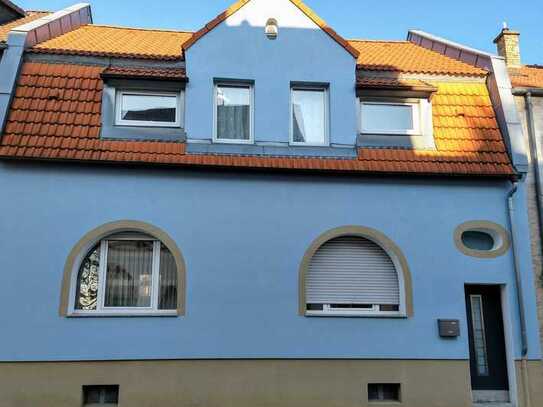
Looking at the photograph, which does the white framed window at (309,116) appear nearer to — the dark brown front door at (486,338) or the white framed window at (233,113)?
the white framed window at (233,113)

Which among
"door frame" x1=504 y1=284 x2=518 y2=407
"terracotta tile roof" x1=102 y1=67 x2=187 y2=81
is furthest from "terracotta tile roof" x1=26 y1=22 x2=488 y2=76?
"door frame" x1=504 y1=284 x2=518 y2=407

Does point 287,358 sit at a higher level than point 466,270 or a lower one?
lower

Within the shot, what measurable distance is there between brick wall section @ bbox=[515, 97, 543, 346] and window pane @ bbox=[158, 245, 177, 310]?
21.4ft

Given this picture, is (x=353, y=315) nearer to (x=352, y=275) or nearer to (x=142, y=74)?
(x=352, y=275)

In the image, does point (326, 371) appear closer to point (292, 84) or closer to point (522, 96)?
point (292, 84)

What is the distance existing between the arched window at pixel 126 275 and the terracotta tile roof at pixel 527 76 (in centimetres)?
816

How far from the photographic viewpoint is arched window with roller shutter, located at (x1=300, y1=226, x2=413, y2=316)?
8641mm

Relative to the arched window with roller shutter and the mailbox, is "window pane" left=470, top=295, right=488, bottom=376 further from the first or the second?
the arched window with roller shutter

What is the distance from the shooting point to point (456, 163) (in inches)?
353

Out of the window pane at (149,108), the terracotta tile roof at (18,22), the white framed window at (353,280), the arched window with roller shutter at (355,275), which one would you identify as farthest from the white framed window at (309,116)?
the terracotta tile roof at (18,22)

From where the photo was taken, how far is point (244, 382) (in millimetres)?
8023

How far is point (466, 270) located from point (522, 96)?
4.03 m

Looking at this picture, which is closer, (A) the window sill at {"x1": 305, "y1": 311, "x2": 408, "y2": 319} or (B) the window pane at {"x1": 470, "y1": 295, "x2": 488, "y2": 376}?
(A) the window sill at {"x1": 305, "y1": 311, "x2": 408, "y2": 319}

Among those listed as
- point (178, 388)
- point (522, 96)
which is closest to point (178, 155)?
point (178, 388)
